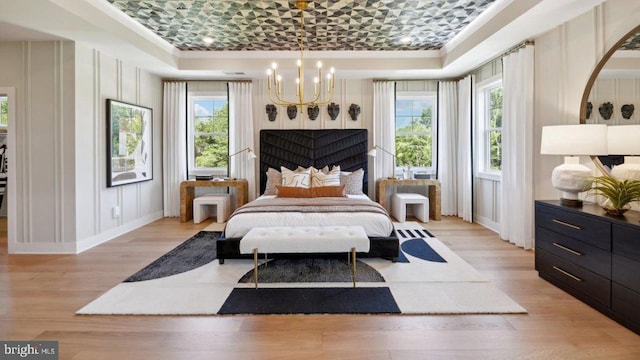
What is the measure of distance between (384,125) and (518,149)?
247 cm

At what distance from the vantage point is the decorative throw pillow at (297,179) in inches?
219

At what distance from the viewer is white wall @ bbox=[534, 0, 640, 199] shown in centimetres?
315

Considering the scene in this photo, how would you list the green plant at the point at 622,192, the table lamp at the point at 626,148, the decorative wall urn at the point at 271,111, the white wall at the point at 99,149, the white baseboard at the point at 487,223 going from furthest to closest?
1. the decorative wall urn at the point at 271,111
2. the white baseboard at the point at 487,223
3. the white wall at the point at 99,149
4. the table lamp at the point at 626,148
5. the green plant at the point at 622,192

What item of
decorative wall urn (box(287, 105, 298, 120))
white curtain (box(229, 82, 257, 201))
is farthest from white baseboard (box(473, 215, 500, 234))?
white curtain (box(229, 82, 257, 201))

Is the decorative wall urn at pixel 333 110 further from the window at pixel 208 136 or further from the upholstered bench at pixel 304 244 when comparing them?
the upholstered bench at pixel 304 244

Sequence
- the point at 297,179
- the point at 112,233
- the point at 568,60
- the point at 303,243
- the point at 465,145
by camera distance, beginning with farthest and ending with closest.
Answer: the point at 465,145 < the point at 297,179 < the point at 112,233 < the point at 568,60 < the point at 303,243

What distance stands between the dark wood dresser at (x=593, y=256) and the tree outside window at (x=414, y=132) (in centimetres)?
331

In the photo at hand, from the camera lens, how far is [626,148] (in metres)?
2.95

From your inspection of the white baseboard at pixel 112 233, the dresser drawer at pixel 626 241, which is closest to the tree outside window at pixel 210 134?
the white baseboard at pixel 112 233

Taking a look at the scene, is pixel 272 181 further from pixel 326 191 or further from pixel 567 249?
pixel 567 249

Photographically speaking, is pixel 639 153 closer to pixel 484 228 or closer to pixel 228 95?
pixel 484 228

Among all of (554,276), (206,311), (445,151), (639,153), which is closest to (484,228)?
(445,151)

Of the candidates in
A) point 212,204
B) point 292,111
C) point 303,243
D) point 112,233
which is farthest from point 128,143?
point 303,243

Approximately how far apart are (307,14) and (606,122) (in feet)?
10.7
